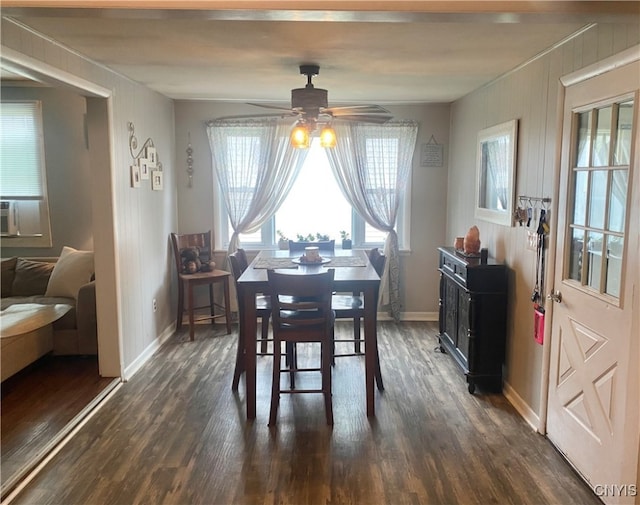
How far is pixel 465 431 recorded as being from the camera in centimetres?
316

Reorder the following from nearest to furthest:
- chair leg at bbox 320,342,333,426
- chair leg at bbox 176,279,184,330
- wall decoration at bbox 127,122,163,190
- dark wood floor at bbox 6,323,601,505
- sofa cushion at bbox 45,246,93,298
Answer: dark wood floor at bbox 6,323,601,505 < chair leg at bbox 320,342,333,426 < wall decoration at bbox 127,122,163,190 < sofa cushion at bbox 45,246,93,298 < chair leg at bbox 176,279,184,330

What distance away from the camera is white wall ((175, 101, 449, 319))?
5.45m

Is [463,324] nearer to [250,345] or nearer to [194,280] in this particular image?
[250,345]

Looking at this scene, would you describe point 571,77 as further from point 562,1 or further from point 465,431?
point 465,431

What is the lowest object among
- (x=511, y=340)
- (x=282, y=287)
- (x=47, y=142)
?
(x=511, y=340)

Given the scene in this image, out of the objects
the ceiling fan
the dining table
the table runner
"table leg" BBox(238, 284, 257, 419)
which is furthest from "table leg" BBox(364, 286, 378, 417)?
Answer: the ceiling fan

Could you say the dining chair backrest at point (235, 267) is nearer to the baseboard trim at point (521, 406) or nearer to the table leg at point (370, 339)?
the table leg at point (370, 339)

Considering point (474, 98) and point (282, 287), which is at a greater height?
point (474, 98)

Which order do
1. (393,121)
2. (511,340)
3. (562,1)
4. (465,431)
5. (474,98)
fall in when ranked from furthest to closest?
(393,121) → (474,98) → (511,340) → (465,431) → (562,1)

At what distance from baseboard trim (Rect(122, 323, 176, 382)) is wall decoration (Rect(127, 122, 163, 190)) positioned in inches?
56.8

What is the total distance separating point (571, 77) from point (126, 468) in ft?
10.6

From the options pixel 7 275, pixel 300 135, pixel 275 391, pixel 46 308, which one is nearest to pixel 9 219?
pixel 7 275

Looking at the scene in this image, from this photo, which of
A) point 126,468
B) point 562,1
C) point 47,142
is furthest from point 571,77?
point 47,142

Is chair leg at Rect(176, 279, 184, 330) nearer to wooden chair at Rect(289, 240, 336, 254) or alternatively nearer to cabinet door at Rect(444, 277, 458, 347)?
wooden chair at Rect(289, 240, 336, 254)
